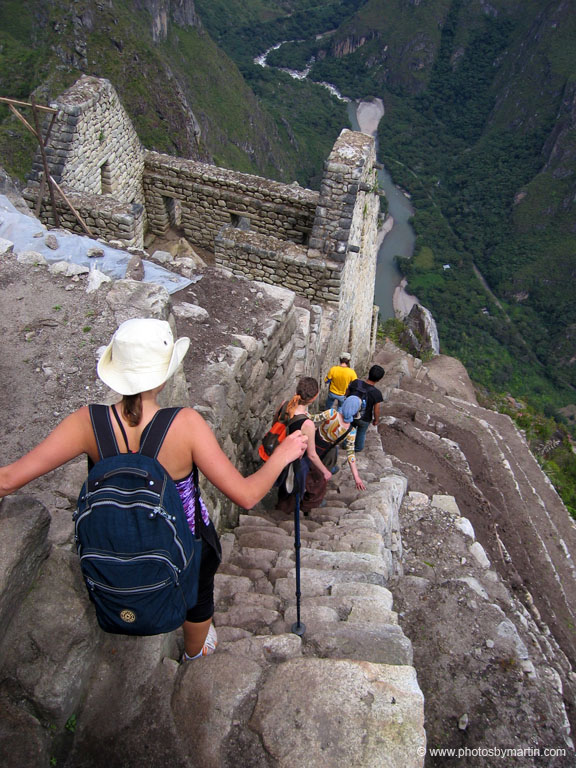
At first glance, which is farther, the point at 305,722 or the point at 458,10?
the point at 458,10

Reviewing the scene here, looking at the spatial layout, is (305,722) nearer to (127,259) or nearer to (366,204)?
(127,259)

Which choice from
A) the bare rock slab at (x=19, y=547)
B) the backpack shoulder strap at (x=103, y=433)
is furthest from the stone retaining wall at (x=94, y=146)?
the backpack shoulder strap at (x=103, y=433)

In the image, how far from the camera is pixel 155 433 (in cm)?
216

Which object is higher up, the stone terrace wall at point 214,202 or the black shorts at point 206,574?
the black shorts at point 206,574

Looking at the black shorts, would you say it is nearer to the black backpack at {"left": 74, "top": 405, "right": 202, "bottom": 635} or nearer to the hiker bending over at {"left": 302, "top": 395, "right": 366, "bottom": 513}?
the black backpack at {"left": 74, "top": 405, "right": 202, "bottom": 635}

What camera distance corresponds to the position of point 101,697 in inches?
97.3

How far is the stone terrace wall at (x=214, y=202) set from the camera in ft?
32.0

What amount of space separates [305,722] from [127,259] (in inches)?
183

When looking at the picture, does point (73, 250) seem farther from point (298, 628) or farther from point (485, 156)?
point (485, 156)

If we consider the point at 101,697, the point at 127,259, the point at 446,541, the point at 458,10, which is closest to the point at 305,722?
the point at 101,697

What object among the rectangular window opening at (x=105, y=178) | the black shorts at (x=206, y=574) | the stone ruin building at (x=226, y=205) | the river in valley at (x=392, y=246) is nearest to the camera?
the black shorts at (x=206, y=574)

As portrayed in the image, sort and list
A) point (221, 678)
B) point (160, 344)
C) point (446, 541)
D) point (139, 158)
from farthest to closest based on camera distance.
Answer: point (139, 158) < point (446, 541) < point (221, 678) < point (160, 344)

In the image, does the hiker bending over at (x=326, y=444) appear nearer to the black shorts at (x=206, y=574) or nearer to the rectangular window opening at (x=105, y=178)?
the black shorts at (x=206, y=574)

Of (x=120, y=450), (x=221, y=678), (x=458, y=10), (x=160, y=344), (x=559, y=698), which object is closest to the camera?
(x=120, y=450)
